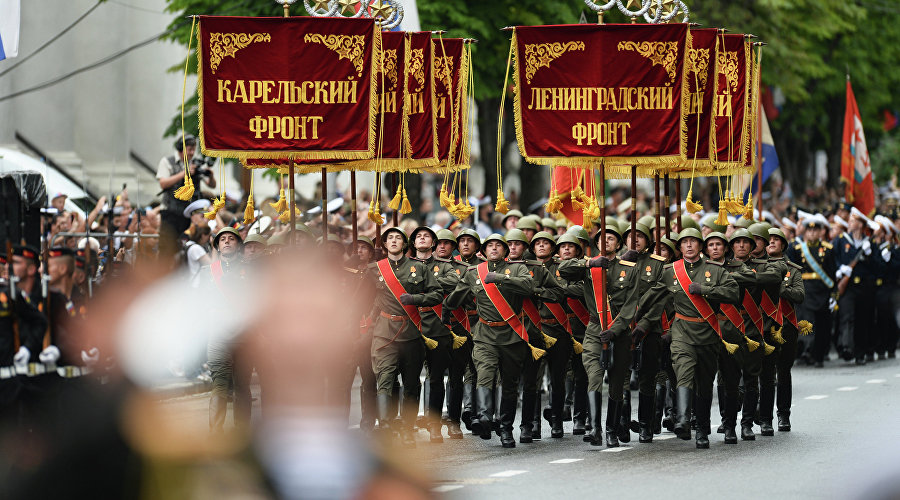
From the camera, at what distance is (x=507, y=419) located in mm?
13820

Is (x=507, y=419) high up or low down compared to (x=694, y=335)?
down

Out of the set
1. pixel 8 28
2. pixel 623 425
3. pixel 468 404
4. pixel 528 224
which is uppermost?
pixel 8 28

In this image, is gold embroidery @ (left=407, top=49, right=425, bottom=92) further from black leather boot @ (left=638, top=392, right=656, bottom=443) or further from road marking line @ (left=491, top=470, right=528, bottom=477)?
road marking line @ (left=491, top=470, right=528, bottom=477)

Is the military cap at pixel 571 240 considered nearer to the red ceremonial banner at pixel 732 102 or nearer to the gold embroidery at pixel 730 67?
the red ceremonial banner at pixel 732 102

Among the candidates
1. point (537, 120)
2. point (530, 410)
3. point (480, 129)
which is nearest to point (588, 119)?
point (537, 120)

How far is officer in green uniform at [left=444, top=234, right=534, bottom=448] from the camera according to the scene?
45.5ft

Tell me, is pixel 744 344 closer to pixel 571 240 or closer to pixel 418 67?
pixel 571 240

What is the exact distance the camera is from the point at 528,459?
42.4 feet

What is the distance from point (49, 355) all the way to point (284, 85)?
4.82 m

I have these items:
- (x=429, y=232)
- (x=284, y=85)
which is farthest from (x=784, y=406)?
(x=284, y=85)

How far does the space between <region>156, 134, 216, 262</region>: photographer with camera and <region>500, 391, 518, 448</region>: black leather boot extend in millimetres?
4900

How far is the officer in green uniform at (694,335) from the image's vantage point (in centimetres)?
1377

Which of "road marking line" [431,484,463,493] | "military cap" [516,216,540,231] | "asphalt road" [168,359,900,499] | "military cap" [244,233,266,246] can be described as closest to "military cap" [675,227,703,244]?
"asphalt road" [168,359,900,499]

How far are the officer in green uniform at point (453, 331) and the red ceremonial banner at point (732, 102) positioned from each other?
3566 millimetres
